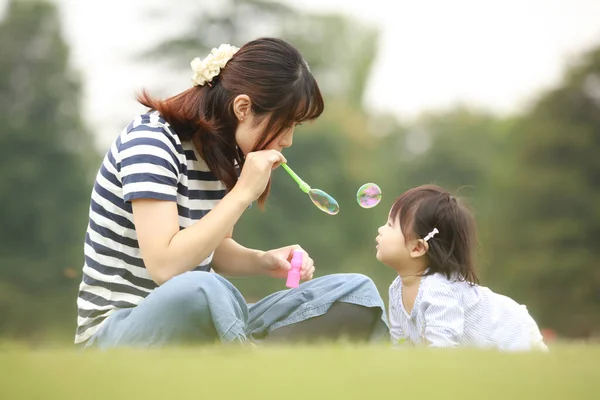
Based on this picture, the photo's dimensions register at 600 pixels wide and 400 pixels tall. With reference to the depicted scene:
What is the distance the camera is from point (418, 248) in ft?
10.4

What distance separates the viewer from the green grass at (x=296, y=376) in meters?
1.47

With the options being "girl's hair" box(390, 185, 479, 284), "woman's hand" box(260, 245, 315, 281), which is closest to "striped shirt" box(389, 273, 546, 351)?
"girl's hair" box(390, 185, 479, 284)

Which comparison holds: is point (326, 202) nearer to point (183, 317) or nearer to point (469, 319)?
point (469, 319)

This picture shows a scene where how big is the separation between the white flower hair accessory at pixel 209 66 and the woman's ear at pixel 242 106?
0.45ft

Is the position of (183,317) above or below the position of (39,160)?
below

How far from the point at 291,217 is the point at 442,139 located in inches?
129

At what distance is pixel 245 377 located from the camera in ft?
5.08

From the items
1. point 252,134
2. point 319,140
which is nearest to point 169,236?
point 252,134

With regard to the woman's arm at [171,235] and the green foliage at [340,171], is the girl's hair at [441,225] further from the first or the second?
the green foliage at [340,171]

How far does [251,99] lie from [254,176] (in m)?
0.25

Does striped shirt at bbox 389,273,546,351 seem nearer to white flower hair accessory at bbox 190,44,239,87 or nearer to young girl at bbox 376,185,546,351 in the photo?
young girl at bbox 376,185,546,351

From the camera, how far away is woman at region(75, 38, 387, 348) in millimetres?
2424

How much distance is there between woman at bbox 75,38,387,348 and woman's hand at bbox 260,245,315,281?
0.09 feet

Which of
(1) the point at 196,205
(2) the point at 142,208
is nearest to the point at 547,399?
(2) the point at 142,208
